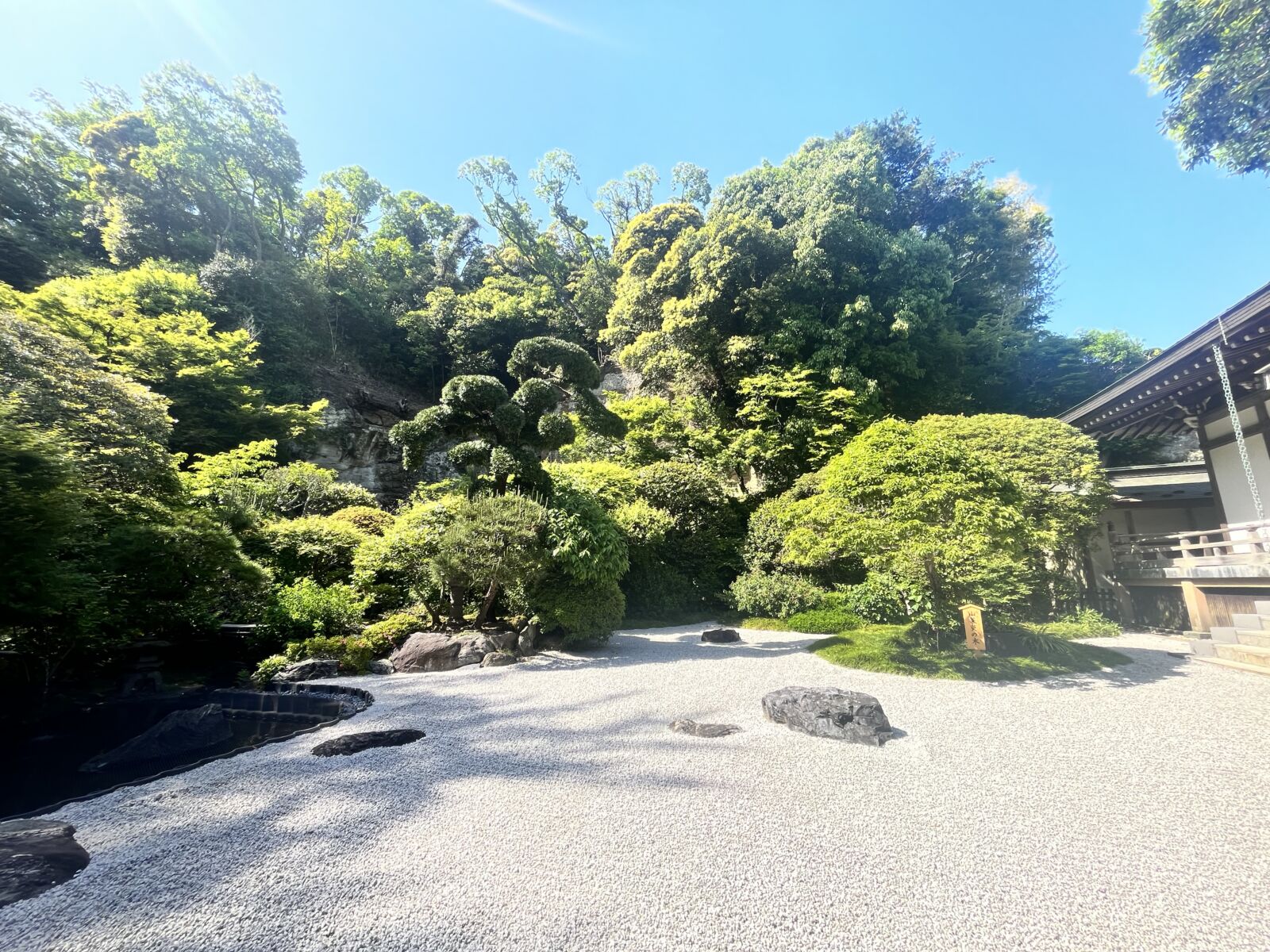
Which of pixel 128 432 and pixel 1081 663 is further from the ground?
pixel 128 432

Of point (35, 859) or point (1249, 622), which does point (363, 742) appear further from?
point (1249, 622)

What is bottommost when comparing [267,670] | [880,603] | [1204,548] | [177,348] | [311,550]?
[267,670]

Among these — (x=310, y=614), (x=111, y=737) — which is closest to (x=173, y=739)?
(x=111, y=737)

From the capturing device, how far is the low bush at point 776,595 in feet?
33.0

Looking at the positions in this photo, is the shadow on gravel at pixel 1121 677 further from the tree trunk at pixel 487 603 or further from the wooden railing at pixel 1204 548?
the tree trunk at pixel 487 603

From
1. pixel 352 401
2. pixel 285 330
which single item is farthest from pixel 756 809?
pixel 285 330

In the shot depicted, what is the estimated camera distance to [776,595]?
10195mm

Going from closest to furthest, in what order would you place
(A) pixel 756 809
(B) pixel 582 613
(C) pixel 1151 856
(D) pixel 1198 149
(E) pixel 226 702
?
(C) pixel 1151 856 < (A) pixel 756 809 < (E) pixel 226 702 < (D) pixel 1198 149 < (B) pixel 582 613

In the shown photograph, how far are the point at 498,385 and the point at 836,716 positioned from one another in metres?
6.86

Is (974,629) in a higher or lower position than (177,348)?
lower

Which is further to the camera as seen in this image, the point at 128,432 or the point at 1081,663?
the point at 128,432

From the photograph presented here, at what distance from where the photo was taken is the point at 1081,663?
5598 mm

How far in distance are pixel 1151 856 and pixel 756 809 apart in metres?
1.72

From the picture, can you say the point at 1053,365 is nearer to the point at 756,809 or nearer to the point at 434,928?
the point at 756,809
